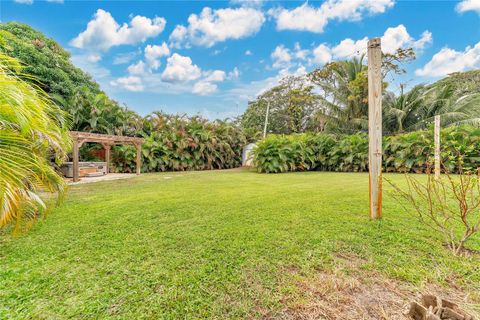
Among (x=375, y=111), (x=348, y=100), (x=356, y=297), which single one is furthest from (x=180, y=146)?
(x=356, y=297)

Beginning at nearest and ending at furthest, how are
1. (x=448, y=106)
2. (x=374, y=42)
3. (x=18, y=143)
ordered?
(x=18, y=143) < (x=374, y=42) < (x=448, y=106)

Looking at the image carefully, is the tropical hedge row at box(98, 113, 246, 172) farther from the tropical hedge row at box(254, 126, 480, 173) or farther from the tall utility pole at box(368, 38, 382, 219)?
the tall utility pole at box(368, 38, 382, 219)

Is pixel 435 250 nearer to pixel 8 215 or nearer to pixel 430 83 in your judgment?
pixel 8 215

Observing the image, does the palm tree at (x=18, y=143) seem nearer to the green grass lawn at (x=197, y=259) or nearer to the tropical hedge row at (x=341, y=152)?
the green grass lawn at (x=197, y=259)

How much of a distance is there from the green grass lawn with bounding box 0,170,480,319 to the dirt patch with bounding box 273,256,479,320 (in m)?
0.08

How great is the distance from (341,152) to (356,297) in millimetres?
9361

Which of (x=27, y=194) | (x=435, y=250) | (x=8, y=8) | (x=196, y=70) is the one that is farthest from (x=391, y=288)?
(x=196, y=70)

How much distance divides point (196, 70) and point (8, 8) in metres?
7.94

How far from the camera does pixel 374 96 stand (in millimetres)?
2668

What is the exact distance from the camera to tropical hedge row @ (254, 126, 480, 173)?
26.8 feet

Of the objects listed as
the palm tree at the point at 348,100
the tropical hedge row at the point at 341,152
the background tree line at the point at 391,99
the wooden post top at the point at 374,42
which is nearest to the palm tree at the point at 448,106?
the background tree line at the point at 391,99

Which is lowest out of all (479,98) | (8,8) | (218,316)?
(218,316)

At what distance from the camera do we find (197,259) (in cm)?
187

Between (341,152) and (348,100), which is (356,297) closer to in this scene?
(341,152)
